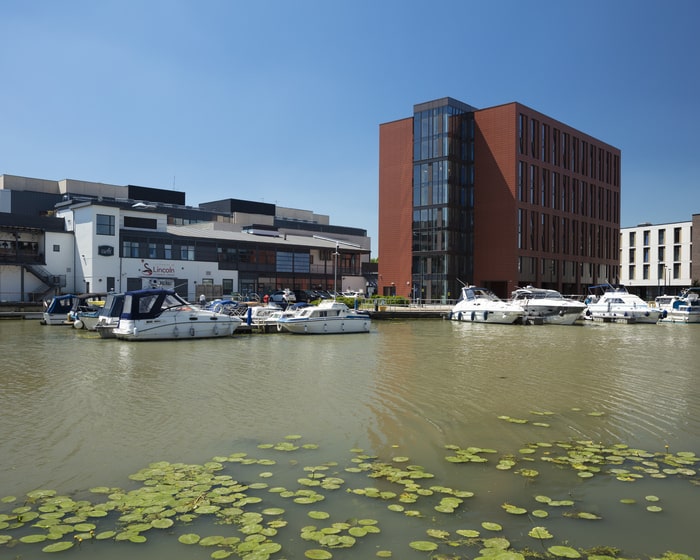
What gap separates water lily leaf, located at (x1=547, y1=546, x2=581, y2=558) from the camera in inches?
231

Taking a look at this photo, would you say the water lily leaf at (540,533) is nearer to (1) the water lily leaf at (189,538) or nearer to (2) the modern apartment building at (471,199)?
(1) the water lily leaf at (189,538)

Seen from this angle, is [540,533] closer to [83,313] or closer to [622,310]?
[83,313]

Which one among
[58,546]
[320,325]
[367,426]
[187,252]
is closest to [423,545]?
[58,546]

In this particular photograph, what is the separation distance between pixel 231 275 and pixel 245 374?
155ft

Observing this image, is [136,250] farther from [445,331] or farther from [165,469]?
[165,469]

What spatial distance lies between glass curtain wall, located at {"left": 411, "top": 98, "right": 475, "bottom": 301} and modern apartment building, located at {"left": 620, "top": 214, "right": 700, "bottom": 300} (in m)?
44.3

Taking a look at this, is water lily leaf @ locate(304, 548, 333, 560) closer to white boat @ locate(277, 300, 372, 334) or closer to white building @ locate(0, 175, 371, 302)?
white boat @ locate(277, 300, 372, 334)

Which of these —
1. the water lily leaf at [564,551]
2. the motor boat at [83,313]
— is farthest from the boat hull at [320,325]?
the water lily leaf at [564,551]

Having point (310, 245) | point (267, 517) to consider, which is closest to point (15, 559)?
point (267, 517)

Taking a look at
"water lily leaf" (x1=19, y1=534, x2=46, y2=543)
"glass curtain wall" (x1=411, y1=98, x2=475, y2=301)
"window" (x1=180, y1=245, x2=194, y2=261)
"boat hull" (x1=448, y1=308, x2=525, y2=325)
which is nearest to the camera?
"water lily leaf" (x1=19, y1=534, x2=46, y2=543)

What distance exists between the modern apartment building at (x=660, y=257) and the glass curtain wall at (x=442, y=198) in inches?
1743

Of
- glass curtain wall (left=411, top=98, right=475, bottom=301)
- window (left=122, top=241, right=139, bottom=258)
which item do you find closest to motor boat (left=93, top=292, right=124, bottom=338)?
window (left=122, top=241, right=139, bottom=258)

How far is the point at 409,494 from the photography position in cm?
→ 759

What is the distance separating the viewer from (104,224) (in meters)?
54.8
